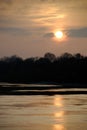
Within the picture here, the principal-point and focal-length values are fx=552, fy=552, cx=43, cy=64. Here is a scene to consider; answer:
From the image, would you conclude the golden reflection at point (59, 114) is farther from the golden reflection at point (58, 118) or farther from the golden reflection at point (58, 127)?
the golden reflection at point (58, 127)

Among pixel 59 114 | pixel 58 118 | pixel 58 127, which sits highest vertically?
pixel 59 114

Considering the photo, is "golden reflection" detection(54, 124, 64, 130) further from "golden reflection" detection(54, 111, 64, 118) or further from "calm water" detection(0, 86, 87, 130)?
"golden reflection" detection(54, 111, 64, 118)

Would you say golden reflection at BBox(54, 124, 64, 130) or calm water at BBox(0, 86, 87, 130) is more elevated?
calm water at BBox(0, 86, 87, 130)

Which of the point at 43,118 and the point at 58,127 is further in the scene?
the point at 43,118

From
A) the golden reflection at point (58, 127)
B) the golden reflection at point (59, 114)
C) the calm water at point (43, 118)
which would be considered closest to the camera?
the golden reflection at point (58, 127)

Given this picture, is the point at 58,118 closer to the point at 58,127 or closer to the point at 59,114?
the point at 59,114

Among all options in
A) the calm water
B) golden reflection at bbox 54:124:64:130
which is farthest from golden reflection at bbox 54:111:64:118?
golden reflection at bbox 54:124:64:130

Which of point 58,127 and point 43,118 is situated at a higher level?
point 43,118

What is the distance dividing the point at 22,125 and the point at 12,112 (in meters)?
4.89

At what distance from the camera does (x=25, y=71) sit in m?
127

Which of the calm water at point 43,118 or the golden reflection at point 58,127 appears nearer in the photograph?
the golden reflection at point 58,127

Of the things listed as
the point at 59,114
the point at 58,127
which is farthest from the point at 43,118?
the point at 58,127

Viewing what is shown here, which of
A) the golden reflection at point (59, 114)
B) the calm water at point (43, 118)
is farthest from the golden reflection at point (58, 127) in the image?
the golden reflection at point (59, 114)

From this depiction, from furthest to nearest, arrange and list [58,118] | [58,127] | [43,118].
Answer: [43,118]
[58,118]
[58,127]
